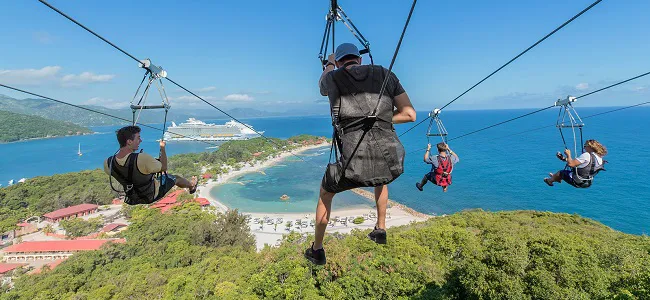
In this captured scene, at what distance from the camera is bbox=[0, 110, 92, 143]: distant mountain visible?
13000 centimetres

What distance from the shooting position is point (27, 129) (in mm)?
136500

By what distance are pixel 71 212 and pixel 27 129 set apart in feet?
498

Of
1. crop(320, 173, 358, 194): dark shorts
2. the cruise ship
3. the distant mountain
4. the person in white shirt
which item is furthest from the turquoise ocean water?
the distant mountain

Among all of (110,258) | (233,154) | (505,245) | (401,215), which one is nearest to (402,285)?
(505,245)

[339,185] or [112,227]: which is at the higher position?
[339,185]

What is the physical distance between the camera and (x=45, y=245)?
24031mm

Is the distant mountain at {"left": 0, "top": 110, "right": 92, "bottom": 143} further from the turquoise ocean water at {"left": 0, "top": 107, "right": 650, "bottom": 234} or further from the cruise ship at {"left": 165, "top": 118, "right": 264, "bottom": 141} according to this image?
the cruise ship at {"left": 165, "top": 118, "right": 264, "bottom": 141}

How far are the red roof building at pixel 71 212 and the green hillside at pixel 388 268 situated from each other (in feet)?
52.9

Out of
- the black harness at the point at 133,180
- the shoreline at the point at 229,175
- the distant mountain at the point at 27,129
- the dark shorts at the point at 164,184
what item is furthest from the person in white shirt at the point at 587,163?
the distant mountain at the point at 27,129

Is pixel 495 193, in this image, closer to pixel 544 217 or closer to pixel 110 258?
pixel 544 217

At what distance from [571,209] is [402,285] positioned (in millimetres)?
36224

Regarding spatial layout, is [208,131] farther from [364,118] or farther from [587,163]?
[364,118]

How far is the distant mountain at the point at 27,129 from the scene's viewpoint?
427 ft

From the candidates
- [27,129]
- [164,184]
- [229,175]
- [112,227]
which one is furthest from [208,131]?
[27,129]
